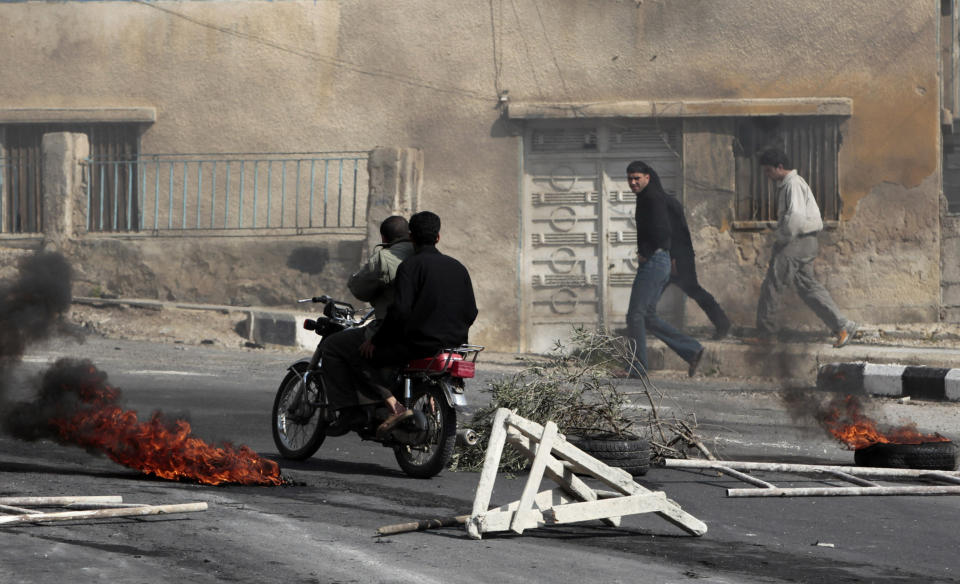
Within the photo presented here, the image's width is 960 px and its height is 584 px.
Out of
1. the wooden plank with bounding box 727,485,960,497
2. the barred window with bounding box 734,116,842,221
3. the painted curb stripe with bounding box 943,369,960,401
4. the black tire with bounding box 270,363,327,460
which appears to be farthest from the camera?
the barred window with bounding box 734,116,842,221

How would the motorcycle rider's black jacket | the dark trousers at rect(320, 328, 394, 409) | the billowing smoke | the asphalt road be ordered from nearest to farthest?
the asphalt road → the motorcycle rider's black jacket → the dark trousers at rect(320, 328, 394, 409) → the billowing smoke

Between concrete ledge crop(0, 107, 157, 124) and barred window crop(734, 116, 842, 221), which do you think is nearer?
barred window crop(734, 116, 842, 221)

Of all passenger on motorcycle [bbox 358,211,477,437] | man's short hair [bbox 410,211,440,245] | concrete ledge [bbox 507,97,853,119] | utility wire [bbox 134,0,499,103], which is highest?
utility wire [bbox 134,0,499,103]

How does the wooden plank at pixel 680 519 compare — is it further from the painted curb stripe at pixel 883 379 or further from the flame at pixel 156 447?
the painted curb stripe at pixel 883 379

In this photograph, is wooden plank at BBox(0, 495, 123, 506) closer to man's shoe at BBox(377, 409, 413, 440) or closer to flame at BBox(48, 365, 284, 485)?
flame at BBox(48, 365, 284, 485)

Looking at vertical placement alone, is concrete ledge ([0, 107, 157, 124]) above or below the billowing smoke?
above

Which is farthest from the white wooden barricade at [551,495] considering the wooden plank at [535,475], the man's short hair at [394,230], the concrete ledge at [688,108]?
the concrete ledge at [688,108]

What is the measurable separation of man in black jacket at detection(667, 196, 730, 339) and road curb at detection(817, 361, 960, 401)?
310 cm

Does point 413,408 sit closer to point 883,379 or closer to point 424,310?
point 424,310

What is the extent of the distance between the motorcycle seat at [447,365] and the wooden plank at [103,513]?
5.89 feet

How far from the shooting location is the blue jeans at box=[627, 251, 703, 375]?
48.1 feet

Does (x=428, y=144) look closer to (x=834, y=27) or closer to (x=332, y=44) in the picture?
(x=332, y=44)

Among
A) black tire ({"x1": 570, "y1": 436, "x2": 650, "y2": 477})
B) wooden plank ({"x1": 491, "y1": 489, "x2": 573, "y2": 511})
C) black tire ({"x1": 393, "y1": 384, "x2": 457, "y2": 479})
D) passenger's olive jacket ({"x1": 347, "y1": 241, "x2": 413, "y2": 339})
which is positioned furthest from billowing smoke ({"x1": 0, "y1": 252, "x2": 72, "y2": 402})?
wooden plank ({"x1": 491, "y1": 489, "x2": 573, "y2": 511})

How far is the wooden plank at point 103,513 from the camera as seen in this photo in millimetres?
5562
